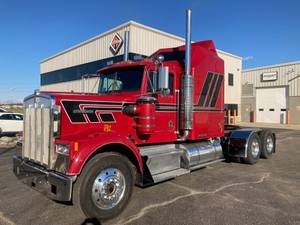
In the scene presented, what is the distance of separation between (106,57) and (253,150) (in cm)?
1531

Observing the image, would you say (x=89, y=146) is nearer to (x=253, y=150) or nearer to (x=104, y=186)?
(x=104, y=186)

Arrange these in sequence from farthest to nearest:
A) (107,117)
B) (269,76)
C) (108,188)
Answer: (269,76), (107,117), (108,188)

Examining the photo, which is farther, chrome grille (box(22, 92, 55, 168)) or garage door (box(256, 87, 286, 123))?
garage door (box(256, 87, 286, 123))

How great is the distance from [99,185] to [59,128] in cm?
117

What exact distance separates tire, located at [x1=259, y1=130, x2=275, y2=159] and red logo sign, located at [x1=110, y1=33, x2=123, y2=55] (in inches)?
517

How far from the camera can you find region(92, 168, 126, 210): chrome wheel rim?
431cm

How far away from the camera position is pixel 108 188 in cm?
447

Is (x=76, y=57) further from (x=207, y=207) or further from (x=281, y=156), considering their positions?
(x=207, y=207)

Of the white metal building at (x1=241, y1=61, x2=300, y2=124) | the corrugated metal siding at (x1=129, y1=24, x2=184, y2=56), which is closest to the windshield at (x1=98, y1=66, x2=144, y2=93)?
the corrugated metal siding at (x1=129, y1=24, x2=184, y2=56)

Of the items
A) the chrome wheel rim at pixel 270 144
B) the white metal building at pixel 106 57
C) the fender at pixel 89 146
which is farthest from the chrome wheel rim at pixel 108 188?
the white metal building at pixel 106 57

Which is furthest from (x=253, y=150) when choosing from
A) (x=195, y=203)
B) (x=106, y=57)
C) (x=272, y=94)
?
(x=272, y=94)

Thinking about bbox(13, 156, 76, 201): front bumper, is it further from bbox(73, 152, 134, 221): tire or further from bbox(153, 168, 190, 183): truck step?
bbox(153, 168, 190, 183): truck step

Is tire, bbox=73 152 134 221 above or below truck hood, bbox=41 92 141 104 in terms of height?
below

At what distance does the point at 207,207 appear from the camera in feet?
16.0
